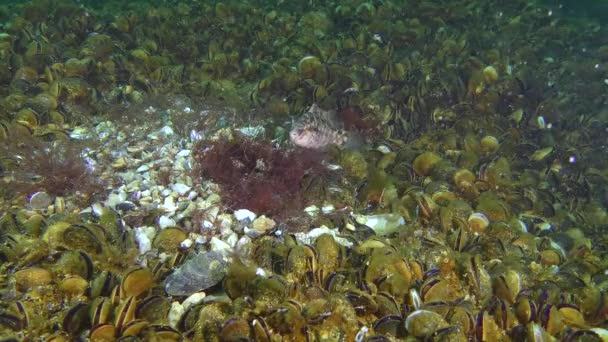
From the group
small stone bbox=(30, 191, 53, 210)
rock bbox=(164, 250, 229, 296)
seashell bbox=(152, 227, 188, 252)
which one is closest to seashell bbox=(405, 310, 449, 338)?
rock bbox=(164, 250, 229, 296)

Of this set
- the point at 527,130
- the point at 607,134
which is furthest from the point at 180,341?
the point at 607,134

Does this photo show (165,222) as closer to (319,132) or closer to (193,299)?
(193,299)

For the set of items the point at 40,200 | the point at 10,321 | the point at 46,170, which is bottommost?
the point at 40,200

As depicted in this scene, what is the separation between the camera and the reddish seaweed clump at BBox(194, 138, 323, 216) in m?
3.60

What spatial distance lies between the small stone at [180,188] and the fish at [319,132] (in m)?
1.19

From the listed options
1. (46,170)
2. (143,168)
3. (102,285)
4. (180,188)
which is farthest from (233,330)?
(46,170)

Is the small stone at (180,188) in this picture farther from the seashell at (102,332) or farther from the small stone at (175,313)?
the seashell at (102,332)

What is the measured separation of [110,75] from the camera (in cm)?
529

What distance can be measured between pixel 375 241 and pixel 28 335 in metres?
2.24

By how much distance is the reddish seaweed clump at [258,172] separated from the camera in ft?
11.8

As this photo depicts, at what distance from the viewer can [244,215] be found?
3.52 metres

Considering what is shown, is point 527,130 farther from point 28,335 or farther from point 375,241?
point 28,335

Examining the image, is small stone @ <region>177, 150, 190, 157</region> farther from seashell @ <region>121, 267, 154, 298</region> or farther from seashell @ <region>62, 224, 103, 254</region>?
seashell @ <region>121, 267, 154, 298</region>

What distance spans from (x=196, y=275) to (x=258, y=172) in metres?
1.31
